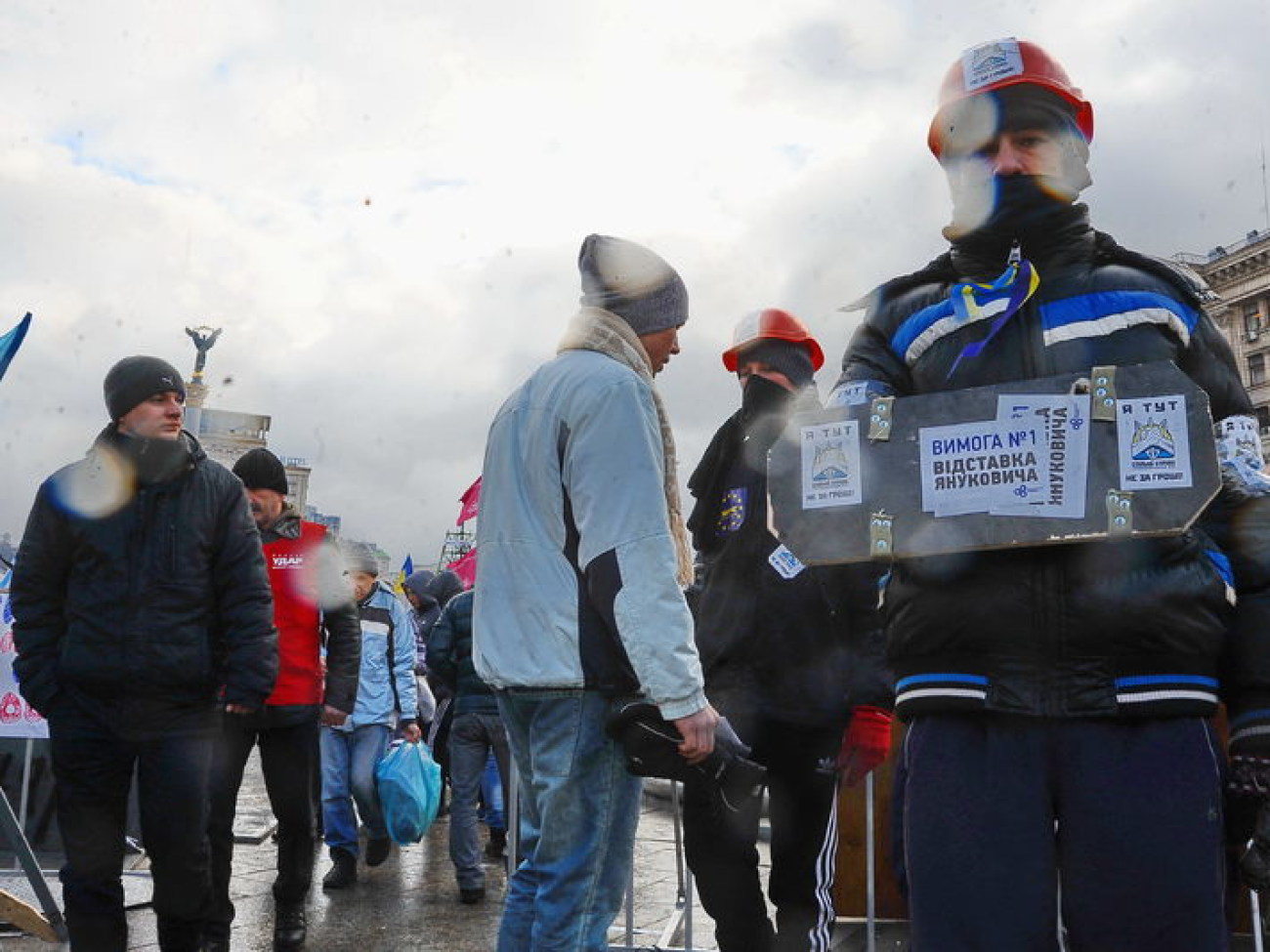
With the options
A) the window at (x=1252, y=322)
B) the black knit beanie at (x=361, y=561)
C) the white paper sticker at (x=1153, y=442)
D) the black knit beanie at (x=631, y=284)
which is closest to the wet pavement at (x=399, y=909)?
the black knit beanie at (x=361, y=561)

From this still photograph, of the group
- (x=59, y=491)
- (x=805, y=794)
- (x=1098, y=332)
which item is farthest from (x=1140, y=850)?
(x=59, y=491)

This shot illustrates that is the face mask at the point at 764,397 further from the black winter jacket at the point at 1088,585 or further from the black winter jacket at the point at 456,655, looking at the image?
the black winter jacket at the point at 456,655

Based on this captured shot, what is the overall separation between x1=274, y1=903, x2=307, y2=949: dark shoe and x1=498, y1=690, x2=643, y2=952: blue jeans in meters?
2.47

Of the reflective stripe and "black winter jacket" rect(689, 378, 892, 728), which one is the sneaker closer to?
"black winter jacket" rect(689, 378, 892, 728)

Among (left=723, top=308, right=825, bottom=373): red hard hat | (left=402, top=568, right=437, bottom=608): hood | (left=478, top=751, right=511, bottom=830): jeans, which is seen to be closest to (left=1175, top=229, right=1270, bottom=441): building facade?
(left=402, top=568, right=437, bottom=608): hood

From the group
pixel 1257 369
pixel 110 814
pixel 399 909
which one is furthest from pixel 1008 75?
pixel 1257 369

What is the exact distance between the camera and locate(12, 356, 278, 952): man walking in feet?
11.8

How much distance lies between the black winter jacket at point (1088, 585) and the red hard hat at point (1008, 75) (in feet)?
0.63

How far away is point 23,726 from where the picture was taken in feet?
20.5

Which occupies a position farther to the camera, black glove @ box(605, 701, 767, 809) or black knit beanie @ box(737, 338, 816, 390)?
black knit beanie @ box(737, 338, 816, 390)

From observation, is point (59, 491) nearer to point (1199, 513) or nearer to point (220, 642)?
point (220, 642)

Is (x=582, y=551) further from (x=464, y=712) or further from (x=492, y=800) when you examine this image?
(x=492, y=800)

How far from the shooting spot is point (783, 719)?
356cm

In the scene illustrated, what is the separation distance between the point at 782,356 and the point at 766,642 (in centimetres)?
97
